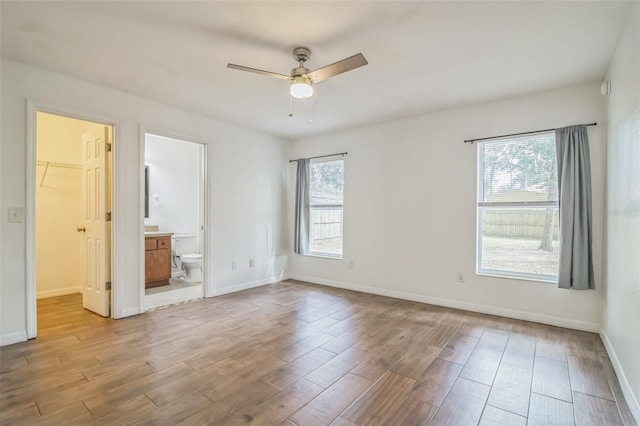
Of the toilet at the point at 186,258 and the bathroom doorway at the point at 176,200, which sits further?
the bathroom doorway at the point at 176,200

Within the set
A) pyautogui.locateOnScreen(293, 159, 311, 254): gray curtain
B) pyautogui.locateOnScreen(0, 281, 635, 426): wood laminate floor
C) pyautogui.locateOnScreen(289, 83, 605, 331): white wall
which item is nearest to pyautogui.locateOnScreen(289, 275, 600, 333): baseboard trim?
pyautogui.locateOnScreen(289, 83, 605, 331): white wall

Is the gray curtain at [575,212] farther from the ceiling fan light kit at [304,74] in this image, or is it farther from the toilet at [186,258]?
the toilet at [186,258]

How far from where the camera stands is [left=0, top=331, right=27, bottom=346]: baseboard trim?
266cm

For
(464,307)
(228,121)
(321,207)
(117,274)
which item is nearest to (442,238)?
(464,307)

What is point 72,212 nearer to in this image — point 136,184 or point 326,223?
point 136,184

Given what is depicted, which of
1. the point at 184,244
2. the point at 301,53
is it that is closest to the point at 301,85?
the point at 301,53

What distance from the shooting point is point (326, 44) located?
2.41m

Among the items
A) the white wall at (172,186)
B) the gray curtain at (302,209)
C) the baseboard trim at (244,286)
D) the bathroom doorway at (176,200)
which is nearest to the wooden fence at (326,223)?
the gray curtain at (302,209)

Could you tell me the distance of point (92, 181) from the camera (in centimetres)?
365

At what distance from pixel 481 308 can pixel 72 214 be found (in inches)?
226

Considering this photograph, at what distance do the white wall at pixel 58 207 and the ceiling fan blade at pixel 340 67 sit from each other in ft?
11.2

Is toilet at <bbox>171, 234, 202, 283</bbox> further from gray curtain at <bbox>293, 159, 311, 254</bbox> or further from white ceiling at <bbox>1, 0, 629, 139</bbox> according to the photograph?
white ceiling at <bbox>1, 0, 629, 139</bbox>

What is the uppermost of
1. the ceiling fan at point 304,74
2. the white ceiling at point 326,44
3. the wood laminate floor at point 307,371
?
the white ceiling at point 326,44

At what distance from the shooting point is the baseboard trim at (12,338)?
266 cm
